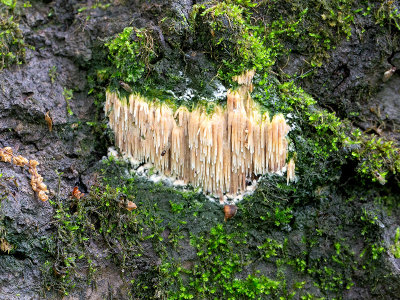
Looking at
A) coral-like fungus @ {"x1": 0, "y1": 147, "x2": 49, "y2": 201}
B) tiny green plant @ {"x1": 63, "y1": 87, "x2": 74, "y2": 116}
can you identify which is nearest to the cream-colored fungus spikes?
tiny green plant @ {"x1": 63, "y1": 87, "x2": 74, "y2": 116}

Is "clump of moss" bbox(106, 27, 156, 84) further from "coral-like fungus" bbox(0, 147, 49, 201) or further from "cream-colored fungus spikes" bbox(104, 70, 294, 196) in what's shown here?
"coral-like fungus" bbox(0, 147, 49, 201)

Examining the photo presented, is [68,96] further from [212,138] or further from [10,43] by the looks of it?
[212,138]

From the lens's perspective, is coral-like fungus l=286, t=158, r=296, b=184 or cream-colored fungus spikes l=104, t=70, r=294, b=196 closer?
cream-colored fungus spikes l=104, t=70, r=294, b=196

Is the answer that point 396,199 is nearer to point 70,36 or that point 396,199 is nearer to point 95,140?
point 95,140

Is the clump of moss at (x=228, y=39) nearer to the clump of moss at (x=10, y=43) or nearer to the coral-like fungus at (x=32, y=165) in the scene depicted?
the clump of moss at (x=10, y=43)

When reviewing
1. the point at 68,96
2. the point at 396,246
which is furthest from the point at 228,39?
the point at 396,246

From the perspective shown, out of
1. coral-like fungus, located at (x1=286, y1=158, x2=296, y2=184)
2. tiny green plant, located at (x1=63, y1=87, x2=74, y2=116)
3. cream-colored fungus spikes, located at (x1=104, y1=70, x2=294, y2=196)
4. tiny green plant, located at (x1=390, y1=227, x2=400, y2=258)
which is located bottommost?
tiny green plant, located at (x1=390, y1=227, x2=400, y2=258)
